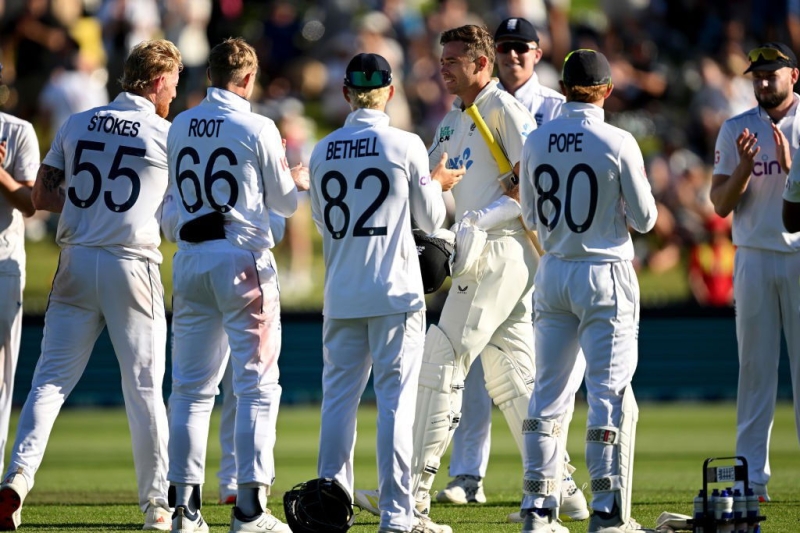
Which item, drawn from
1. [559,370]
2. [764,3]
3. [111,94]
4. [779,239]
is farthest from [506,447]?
[764,3]

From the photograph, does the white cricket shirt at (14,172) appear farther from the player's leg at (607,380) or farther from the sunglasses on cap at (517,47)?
the player's leg at (607,380)

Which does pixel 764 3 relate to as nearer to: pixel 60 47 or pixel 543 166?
pixel 60 47

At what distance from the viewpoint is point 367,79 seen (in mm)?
7332

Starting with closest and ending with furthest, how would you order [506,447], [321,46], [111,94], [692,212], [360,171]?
[360,171]
[506,447]
[692,212]
[111,94]
[321,46]

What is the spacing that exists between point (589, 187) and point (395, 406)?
1.60 meters

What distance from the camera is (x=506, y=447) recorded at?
13586mm

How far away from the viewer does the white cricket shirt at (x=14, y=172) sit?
888cm

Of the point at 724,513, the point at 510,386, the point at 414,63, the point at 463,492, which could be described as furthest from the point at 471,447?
the point at 414,63

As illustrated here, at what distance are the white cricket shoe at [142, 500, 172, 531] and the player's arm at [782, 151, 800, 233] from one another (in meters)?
4.08

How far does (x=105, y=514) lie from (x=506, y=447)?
5794 mm

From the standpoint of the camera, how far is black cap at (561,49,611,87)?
734cm

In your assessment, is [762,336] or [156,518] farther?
[762,336]

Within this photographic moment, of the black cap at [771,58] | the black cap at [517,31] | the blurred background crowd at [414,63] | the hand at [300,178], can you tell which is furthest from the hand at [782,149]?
the blurred background crowd at [414,63]

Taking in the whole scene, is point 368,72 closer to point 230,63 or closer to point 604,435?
point 230,63
